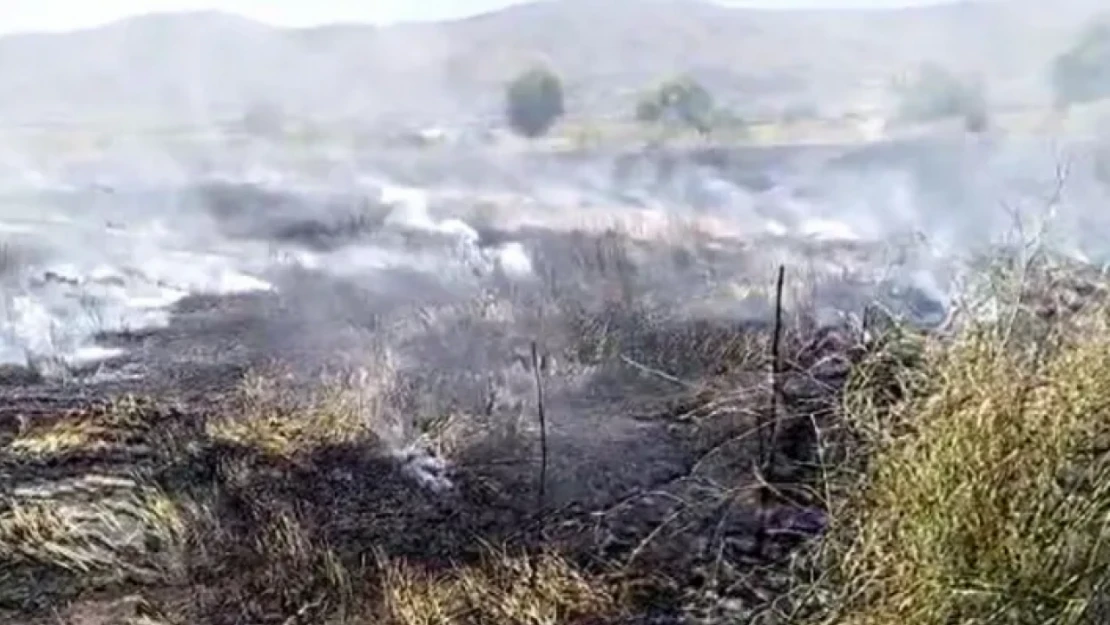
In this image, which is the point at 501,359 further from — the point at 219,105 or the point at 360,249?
the point at 219,105

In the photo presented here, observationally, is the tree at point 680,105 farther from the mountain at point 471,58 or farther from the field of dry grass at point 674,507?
the field of dry grass at point 674,507

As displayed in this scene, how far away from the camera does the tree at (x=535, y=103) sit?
8.76m

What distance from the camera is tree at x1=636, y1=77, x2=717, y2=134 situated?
8758 mm

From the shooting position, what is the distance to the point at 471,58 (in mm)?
8961

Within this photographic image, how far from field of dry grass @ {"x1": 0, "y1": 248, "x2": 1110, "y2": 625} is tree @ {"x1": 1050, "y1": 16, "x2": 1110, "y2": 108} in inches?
146

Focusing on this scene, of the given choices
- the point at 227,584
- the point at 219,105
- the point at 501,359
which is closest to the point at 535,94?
the point at 219,105

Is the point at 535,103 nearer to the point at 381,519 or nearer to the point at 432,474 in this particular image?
the point at 432,474

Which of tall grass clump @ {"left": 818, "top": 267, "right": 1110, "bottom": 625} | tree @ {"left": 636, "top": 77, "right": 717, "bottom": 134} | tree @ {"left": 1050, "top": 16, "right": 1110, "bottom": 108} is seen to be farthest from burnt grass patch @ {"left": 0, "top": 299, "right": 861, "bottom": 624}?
tree @ {"left": 636, "top": 77, "right": 717, "bottom": 134}

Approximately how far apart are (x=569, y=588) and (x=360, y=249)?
408 cm

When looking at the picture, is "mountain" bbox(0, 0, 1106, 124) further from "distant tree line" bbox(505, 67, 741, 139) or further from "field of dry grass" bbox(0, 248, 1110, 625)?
"field of dry grass" bbox(0, 248, 1110, 625)

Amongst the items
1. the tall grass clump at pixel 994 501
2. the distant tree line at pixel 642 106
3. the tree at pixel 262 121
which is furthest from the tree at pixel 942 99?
the tall grass clump at pixel 994 501

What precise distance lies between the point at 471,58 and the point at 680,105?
1.29m

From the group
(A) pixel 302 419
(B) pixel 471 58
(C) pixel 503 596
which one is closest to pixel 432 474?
(A) pixel 302 419

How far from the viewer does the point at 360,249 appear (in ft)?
23.7
